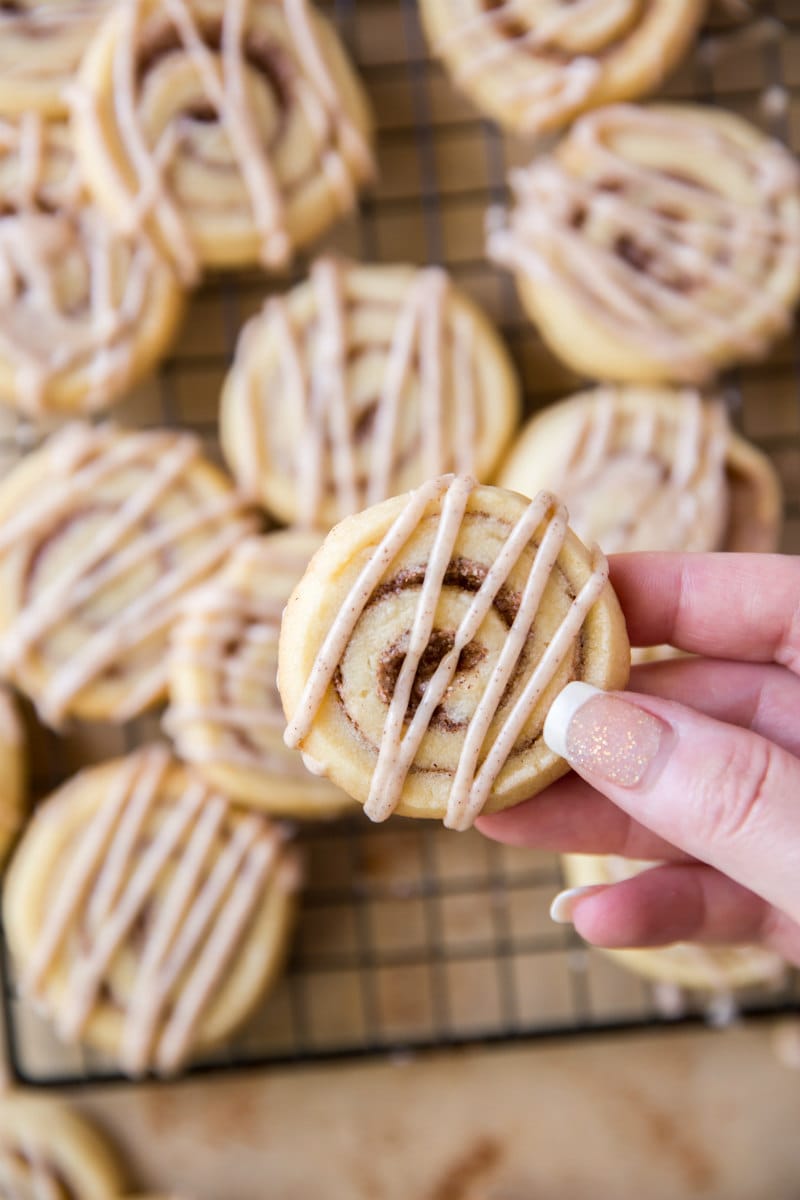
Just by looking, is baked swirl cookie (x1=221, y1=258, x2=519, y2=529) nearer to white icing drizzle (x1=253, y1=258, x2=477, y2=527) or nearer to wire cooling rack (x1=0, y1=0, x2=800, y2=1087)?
white icing drizzle (x1=253, y1=258, x2=477, y2=527)

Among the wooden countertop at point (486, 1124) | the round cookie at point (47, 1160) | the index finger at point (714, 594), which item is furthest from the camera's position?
the wooden countertop at point (486, 1124)

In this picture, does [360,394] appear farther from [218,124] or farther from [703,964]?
[703,964]

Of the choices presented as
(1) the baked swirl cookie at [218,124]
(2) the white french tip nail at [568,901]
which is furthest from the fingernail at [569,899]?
(1) the baked swirl cookie at [218,124]

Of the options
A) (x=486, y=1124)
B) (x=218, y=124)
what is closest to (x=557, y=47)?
(x=218, y=124)

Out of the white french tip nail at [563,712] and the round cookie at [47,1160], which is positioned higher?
the white french tip nail at [563,712]

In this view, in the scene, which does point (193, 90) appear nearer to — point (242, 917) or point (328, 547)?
point (328, 547)

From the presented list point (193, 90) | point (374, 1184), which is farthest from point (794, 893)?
point (193, 90)

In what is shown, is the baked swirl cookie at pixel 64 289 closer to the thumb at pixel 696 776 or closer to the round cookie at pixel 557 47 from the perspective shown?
the round cookie at pixel 557 47

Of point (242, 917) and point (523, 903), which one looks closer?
point (242, 917)
